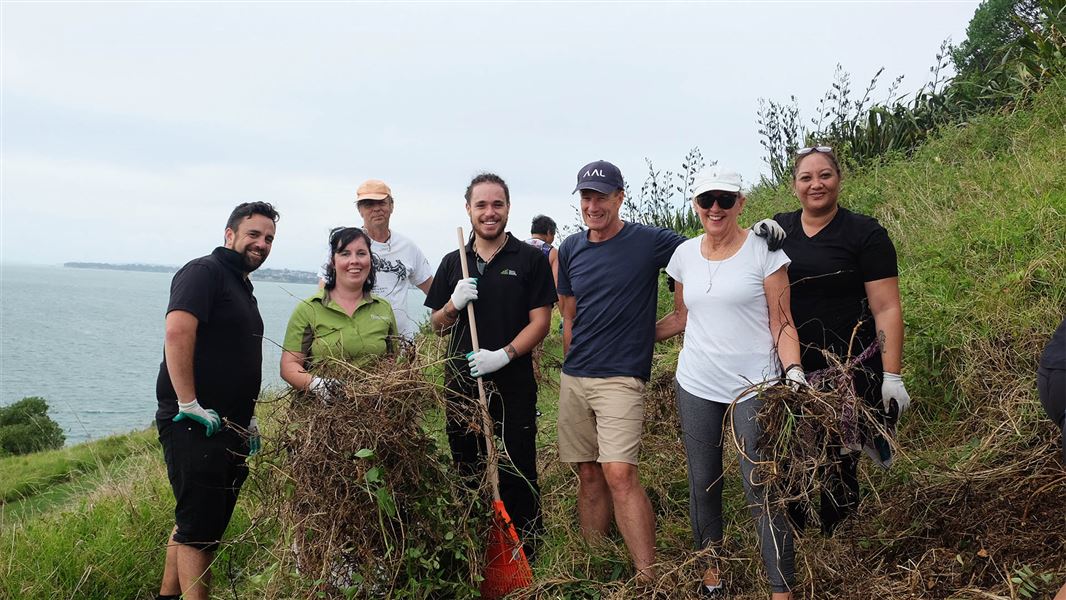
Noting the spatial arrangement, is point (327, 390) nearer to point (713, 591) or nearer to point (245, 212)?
point (245, 212)

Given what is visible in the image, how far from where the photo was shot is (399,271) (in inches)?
192

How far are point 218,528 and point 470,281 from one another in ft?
6.01

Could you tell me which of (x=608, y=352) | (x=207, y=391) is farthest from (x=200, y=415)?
(x=608, y=352)

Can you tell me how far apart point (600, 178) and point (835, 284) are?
1.22 meters

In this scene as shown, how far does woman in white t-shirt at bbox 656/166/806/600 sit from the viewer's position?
113 inches

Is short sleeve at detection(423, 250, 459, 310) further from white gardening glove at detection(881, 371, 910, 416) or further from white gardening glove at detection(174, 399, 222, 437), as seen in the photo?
white gardening glove at detection(881, 371, 910, 416)

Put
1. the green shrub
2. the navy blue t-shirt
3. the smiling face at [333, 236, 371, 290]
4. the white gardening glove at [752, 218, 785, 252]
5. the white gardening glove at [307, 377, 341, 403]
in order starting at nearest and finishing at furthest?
the white gardening glove at [752, 218, 785, 252] → the white gardening glove at [307, 377, 341, 403] → the navy blue t-shirt → the smiling face at [333, 236, 371, 290] → the green shrub

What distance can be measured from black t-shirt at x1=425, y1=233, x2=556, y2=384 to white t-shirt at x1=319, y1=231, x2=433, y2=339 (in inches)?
34.2

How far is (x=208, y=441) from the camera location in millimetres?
3547

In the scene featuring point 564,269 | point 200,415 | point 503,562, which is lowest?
point 503,562

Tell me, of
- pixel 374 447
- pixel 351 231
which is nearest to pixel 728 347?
pixel 374 447

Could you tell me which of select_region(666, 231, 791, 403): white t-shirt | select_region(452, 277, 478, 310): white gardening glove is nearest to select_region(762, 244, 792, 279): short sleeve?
select_region(666, 231, 791, 403): white t-shirt

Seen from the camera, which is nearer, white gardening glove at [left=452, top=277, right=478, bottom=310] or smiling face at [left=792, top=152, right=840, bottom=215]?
smiling face at [left=792, top=152, right=840, bottom=215]

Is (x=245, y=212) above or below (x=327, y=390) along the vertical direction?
above
